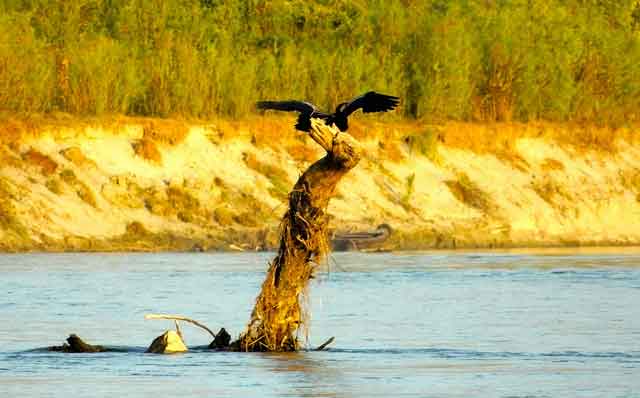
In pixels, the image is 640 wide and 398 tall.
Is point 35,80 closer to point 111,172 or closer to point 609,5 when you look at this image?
point 111,172

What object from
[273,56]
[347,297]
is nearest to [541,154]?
[273,56]

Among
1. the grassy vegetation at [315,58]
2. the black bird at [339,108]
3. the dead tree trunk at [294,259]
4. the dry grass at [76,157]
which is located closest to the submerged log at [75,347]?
the dead tree trunk at [294,259]

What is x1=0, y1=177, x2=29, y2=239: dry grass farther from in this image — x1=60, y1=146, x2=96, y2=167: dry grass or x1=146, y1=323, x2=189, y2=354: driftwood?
x1=146, y1=323, x2=189, y2=354: driftwood

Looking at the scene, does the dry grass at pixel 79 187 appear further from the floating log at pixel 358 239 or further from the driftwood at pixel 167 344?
the driftwood at pixel 167 344

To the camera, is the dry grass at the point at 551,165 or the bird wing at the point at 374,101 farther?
the dry grass at the point at 551,165

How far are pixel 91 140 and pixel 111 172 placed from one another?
41.8 inches

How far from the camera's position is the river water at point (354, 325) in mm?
18703

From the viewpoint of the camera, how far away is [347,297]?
3072 cm

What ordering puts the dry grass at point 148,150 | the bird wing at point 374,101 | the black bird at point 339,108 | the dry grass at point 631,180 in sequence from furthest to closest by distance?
1. the dry grass at point 631,180
2. the dry grass at point 148,150
3. the bird wing at point 374,101
4. the black bird at point 339,108

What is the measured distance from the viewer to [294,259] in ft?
68.6

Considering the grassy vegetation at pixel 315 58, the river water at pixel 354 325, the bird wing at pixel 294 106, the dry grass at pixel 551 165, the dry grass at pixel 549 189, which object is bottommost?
the river water at pixel 354 325

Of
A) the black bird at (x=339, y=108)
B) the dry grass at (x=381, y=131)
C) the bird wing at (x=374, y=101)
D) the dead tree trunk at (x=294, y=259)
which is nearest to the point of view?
the black bird at (x=339, y=108)

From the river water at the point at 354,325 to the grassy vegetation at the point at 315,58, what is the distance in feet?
23.8

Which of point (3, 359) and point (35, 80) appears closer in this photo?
point (3, 359)
